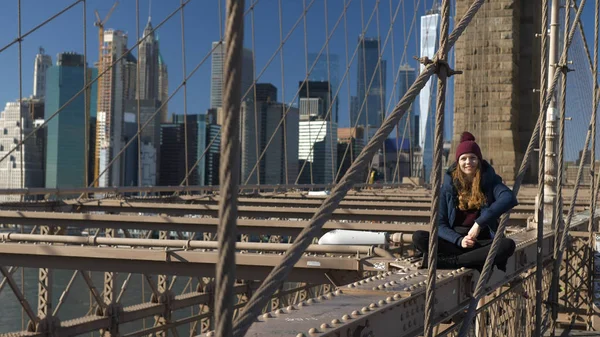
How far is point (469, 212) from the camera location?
4473 millimetres

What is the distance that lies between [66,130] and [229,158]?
101904 millimetres

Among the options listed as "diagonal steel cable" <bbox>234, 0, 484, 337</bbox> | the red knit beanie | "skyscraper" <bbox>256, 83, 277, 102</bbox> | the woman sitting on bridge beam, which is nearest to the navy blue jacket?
the woman sitting on bridge beam

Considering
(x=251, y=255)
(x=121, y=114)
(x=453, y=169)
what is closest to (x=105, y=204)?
(x=251, y=255)

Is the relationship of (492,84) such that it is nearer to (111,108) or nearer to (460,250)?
(460,250)

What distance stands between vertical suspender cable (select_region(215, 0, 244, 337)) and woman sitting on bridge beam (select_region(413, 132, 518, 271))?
2.60 metres

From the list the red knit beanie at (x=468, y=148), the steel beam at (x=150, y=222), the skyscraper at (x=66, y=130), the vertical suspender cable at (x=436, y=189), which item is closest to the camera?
the vertical suspender cable at (x=436, y=189)

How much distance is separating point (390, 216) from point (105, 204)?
13.0 feet

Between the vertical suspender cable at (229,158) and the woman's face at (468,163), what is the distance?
2.80m

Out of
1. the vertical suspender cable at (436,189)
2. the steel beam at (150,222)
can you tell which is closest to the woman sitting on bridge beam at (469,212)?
the vertical suspender cable at (436,189)

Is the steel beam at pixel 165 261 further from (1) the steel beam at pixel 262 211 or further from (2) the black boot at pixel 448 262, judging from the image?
(1) the steel beam at pixel 262 211

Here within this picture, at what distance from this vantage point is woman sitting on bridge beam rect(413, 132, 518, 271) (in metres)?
4.29

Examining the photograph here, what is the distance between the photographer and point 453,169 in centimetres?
447

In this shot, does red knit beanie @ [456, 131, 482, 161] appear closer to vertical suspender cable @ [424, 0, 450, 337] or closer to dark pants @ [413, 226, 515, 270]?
dark pants @ [413, 226, 515, 270]

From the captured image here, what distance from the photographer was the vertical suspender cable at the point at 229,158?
1.69 meters
